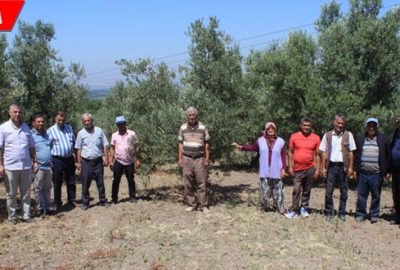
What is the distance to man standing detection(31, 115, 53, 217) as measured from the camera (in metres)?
8.05

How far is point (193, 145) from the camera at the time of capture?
823 cm

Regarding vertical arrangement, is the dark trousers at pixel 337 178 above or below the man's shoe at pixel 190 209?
above

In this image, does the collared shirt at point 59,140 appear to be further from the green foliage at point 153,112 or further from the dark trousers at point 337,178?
the dark trousers at point 337,178

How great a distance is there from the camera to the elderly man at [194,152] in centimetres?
821

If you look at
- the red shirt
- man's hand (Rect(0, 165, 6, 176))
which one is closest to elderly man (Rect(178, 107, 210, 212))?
the red shirt

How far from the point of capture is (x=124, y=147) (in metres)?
8.73

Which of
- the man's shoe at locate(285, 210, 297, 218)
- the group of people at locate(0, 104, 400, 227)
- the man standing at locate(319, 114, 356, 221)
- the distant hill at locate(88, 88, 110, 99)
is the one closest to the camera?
the group of people at locate(0, 104, 400, 227)

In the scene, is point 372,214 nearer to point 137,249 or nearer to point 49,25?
point 137,249

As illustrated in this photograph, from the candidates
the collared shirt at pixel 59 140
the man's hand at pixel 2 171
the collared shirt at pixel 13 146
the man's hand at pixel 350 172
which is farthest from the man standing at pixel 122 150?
the man's hand at pixel 350 172

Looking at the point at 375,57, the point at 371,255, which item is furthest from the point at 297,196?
the point at 375,57

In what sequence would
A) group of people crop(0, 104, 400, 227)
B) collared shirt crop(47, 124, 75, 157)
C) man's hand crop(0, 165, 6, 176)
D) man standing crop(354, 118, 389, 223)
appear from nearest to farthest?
man's hand crop(0, 165, 6, 176)
group of people crop(0, 104, 400, 227)
man standing crop(354, 118, 389, 223)
collared shirt crop(47, 124, 75, 157)

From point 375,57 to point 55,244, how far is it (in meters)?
8.85

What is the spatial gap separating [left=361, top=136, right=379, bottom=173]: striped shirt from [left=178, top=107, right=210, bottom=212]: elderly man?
2.85 m

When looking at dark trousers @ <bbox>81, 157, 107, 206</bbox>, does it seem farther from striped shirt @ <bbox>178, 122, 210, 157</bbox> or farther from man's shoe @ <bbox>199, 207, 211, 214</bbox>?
man's shoe @ <bbox>199, 207, 211, 214</bbox>
